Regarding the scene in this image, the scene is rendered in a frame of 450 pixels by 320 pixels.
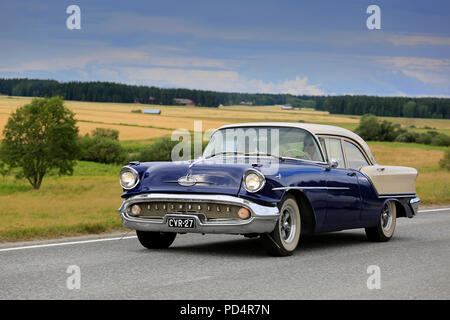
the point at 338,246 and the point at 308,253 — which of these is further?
the point at 338,246

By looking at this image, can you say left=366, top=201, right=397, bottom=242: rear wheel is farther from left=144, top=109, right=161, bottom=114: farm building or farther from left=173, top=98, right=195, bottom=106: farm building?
left=173, top=98, right=195, bottom=106: farm building

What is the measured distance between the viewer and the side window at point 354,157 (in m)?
10.8

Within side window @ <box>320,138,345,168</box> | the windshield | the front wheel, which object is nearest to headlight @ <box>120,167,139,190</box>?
the windshield

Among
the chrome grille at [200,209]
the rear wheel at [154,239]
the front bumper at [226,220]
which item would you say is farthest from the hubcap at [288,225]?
the rear wheel at [154,239]

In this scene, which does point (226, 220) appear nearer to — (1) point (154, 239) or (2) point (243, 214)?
(2) point (243, 214)

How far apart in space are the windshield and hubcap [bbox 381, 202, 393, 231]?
6.18 feet

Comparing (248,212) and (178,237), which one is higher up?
(248,212)

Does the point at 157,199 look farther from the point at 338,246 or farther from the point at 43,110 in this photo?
the point at 43,110

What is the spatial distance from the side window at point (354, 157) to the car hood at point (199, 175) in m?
1.94

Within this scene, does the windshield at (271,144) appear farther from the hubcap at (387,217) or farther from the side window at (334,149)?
the hubcap at (387,217)
